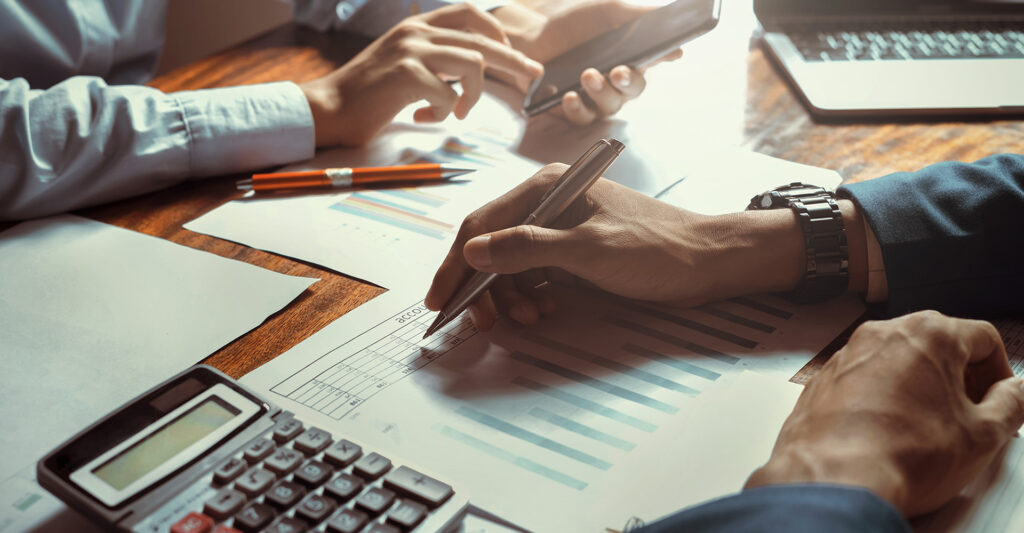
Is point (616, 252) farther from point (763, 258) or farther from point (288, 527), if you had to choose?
point (288, 527)

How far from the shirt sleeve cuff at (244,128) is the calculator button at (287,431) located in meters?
0.45

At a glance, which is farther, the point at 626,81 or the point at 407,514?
the point at 626,81

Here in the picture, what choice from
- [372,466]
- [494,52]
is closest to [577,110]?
[494,52]

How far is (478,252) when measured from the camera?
0.56m

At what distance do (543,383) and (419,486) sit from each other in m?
0.14

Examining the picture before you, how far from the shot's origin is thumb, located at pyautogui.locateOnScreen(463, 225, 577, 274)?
0.56 metres

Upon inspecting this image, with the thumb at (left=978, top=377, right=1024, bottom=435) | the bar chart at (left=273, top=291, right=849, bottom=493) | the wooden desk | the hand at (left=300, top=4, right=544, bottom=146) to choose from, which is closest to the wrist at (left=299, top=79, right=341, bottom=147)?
the hand at (left=300, top=4, right=544, bottom=146)

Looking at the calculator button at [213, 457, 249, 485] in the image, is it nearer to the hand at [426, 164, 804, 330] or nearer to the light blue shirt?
the hand at [426, 164, 804, 330]

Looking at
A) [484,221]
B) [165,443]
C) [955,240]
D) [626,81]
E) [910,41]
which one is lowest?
[910,41]

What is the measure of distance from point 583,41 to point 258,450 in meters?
0.74

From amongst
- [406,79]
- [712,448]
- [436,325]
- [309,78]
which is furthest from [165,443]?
[309,78]

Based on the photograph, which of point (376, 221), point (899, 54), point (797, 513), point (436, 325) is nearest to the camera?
point (797, 513)

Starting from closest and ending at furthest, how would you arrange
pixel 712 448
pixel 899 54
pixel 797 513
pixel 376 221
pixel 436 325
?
pixel 797 513, pixel 712 448, pixel 436 325, pixel 376 221, pixel 899 54

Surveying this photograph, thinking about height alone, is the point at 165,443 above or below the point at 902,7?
above
